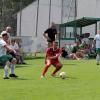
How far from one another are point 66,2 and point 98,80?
4044 cm

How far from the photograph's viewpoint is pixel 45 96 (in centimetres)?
1123

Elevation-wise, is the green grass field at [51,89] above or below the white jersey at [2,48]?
below

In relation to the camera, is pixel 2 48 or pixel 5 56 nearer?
pixel 5 56

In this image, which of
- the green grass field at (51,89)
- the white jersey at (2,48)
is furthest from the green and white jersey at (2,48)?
the green grass field at (51,89)

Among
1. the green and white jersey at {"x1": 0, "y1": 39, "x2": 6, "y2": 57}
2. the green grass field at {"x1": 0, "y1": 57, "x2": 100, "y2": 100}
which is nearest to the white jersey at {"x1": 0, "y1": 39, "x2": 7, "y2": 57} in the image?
the green and white jersey at {"x1": 0, "y1": 39, "x2": 6, "y2": 57}

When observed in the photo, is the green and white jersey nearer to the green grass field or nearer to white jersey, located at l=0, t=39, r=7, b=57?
white jersey, located at l=0, t=39, r=7, b=57

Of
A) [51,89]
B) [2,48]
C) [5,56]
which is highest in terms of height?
[2,48]

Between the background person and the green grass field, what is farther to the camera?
the background person

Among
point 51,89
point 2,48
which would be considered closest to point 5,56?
point 2,48

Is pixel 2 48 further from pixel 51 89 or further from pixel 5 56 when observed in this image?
pixel 51 89

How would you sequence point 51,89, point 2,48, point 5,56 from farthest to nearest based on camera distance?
point 2,48 < point 5,56 < point 51,89

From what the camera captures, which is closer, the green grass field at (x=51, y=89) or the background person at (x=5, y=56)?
the green grass field at (x=51, y=89)

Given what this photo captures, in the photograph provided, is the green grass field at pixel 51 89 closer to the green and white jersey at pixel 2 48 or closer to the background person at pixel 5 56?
the background person at pixel 5 56

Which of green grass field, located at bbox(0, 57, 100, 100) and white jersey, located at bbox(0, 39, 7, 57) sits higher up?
white jersey, located at bbox(0, 39, 7, 57)
